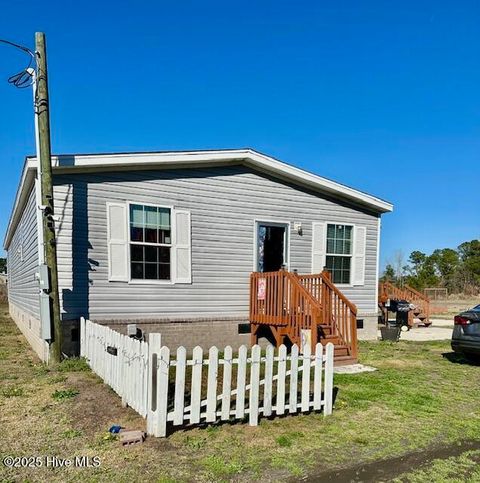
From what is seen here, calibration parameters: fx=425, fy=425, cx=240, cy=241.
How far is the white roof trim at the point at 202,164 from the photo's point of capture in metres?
8.12

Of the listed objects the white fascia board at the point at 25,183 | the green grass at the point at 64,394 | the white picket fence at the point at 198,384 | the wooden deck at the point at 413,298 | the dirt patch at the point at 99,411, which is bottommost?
the wooden deck at the point at 413,298

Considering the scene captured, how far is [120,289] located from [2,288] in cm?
2912

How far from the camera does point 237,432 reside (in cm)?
449

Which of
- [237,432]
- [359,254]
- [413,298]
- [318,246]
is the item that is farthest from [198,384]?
[413,298]

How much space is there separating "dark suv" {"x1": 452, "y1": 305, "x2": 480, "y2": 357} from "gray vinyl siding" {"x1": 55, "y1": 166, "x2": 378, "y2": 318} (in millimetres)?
3252

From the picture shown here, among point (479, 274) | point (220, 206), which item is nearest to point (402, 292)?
point (220, 206)

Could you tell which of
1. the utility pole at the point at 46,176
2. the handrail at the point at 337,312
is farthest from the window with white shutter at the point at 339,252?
the utility pole at the point at 46,176

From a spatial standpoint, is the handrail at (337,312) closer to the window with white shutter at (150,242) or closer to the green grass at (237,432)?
the green grass at (237,432)

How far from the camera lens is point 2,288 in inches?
1296

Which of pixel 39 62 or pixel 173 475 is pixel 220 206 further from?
pixel 173 475

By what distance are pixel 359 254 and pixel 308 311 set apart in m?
4.01

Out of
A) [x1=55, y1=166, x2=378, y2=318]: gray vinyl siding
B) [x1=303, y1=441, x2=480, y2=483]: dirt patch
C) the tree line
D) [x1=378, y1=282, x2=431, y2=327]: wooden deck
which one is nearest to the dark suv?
Answer: [x1=55, y1=166, x2=378, y2=318]: gray vinyl siding

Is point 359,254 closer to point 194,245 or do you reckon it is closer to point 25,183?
point 194,245

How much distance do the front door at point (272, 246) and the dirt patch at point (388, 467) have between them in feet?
21.3
